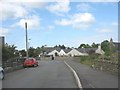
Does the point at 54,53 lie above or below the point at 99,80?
above

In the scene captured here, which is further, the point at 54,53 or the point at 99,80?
the point at 54,53

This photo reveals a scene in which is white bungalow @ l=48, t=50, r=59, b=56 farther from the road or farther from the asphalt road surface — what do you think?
the road

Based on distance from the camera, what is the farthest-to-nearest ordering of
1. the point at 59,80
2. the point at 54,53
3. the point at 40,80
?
the point at 54,53 → the point at 59,80 → the point at 40,80

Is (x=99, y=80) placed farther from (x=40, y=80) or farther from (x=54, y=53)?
(x=54, y=53)

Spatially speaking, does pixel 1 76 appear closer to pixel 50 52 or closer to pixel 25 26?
pixel 25 26

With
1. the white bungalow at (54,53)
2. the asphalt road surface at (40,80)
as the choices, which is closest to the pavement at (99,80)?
the asphalt road surface at (40,80)

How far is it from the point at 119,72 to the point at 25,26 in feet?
137

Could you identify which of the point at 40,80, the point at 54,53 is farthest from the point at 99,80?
the point at 54,53

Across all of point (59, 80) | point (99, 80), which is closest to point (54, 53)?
point (59, 80)

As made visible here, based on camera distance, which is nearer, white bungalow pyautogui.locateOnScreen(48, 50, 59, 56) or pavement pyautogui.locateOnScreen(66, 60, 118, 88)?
pavement pyautogui.locateOnScreen(66, 60, 118, 88)

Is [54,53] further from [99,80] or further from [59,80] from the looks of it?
[99,80]

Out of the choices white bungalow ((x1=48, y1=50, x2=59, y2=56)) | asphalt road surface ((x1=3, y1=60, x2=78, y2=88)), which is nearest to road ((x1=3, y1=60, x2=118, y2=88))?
asphalt road surface ((x1=3, y1=60, x2=78, y2=88))

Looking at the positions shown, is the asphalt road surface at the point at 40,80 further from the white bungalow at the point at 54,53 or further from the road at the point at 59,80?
the white bungalow at the point at 54,53

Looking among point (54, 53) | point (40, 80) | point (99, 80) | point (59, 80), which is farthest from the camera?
point (54, 53)
